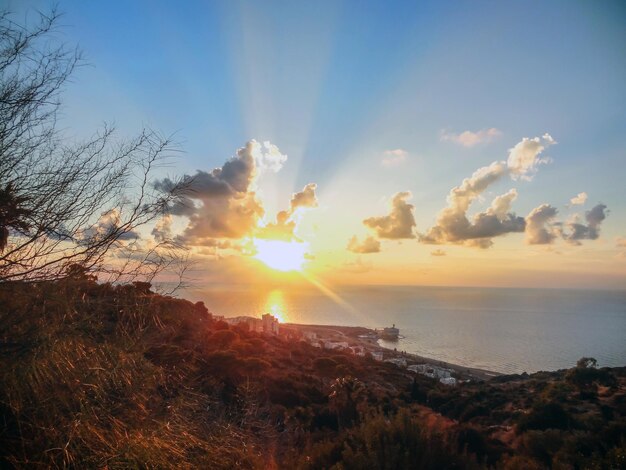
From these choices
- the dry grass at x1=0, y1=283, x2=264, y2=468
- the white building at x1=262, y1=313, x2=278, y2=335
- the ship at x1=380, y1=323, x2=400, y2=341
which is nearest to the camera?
the dry grass at x1=0, y1=283, x2=264, y2=468

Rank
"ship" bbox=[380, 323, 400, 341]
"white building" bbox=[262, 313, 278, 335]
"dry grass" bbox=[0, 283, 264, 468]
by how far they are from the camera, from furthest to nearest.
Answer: "ship" bbox=[380, 323, 400, 341]
"white building" bbox=[262, 313, 278, 335]
"dry grass" bbox=[0, 283, 264, 468]

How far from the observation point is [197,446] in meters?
4.05

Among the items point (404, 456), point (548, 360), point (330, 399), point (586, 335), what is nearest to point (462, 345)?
point (548, 360)

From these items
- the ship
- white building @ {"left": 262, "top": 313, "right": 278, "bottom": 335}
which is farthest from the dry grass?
the ship

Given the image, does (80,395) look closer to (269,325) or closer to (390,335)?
(269,325)

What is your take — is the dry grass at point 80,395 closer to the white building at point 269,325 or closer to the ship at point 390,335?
the white building at point 269,325

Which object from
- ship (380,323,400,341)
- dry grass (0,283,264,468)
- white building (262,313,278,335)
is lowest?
ship (380,323,400,341)

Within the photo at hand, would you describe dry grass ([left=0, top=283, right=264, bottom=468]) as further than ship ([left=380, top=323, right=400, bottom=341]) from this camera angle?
No

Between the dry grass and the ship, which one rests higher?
the dry grass

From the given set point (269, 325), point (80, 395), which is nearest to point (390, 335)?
point (269, 325)

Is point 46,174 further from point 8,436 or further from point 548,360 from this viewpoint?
point 548,360

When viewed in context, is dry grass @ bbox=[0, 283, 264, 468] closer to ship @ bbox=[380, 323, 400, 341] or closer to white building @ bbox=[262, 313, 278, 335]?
white building @ bbox=[262, 313, 278, 335]

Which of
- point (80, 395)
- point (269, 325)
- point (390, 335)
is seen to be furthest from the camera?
point (390, 335)

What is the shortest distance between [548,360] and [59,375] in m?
69.3
